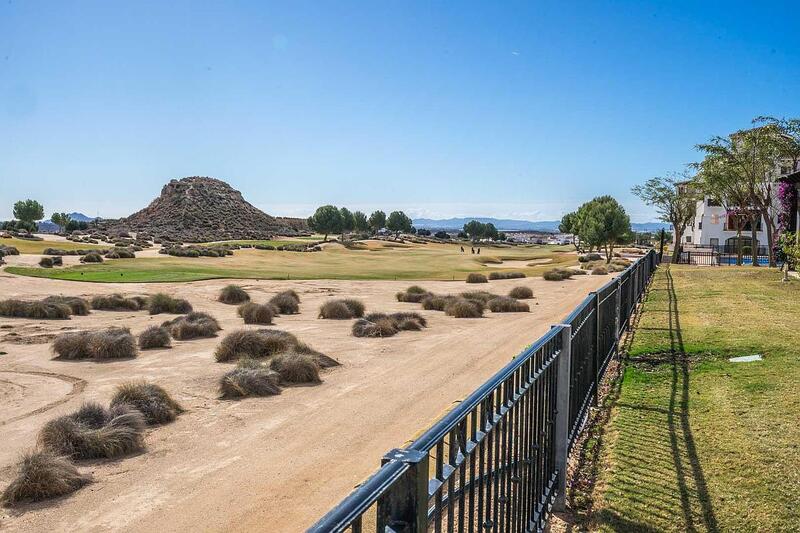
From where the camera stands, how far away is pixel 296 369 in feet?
46.1

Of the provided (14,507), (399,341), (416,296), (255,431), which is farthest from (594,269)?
(14,507)

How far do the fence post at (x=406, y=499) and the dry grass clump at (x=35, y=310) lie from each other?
27.4 meters

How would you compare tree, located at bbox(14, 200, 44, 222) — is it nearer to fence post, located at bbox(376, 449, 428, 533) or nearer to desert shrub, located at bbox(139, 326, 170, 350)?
desert shrub, located at bbox(139, 326, 170, 350)

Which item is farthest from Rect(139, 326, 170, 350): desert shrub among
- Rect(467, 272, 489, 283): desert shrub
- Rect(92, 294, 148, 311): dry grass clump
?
Rect(467, 272, 489, 283): desert shrub

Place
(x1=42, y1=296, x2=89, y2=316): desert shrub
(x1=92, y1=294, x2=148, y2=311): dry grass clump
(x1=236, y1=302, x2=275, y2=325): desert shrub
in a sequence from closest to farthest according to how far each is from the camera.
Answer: (x1=236, y1=302, x2=275, y2=325): desert shrub, (x1=42, y1=296, x2=89, y2=316): desert shrub, (x1=92, y1=294, x2=148, y2=311): dry grass clump

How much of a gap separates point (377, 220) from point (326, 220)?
3704 cm

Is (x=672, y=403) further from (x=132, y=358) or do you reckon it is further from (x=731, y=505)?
(x=132, y=358)

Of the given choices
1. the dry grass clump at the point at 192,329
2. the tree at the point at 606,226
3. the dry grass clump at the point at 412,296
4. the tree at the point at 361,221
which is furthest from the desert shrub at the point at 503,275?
the tree at the point at 361,221

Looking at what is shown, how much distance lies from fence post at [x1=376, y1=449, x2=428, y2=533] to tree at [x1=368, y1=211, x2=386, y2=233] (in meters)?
A: 164

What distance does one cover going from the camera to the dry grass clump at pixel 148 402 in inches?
427

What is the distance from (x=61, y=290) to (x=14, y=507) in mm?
31706

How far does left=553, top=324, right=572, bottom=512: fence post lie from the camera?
18.3ft

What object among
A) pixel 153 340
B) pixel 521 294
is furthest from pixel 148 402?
pixel 521 294

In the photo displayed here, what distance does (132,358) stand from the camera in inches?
673
